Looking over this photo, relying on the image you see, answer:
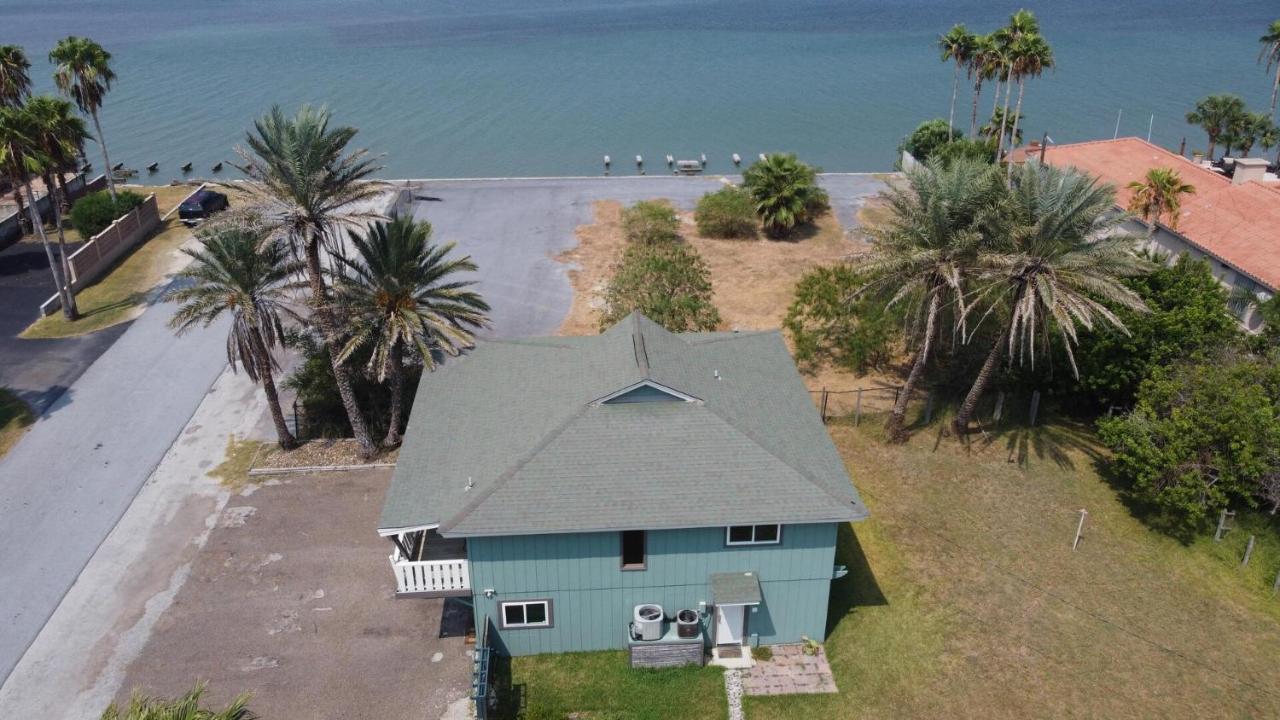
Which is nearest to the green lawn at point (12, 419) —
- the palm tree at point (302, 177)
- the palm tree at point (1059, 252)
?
the palm tree at point (302, 177)

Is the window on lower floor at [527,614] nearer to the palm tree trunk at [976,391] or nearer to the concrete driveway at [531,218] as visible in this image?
the palm tree trunk at [976,391]

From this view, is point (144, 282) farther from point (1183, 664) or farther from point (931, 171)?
point (1183, 664)

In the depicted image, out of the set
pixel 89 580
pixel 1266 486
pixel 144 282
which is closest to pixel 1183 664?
pixel 1266 486

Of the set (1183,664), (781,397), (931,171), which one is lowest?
(1183,664)

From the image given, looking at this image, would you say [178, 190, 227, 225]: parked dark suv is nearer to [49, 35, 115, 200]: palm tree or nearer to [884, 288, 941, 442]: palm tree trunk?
[49, 35, 115, 200]: palm tree

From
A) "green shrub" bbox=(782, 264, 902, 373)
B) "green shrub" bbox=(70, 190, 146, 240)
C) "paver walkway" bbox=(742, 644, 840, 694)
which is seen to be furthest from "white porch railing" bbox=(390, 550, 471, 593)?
"green shrub" bbox=(70, 190, 146, 240)

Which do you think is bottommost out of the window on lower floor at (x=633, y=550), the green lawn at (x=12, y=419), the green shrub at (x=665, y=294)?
the green lawn at (x=12, y=419)

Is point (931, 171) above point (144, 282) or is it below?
above
